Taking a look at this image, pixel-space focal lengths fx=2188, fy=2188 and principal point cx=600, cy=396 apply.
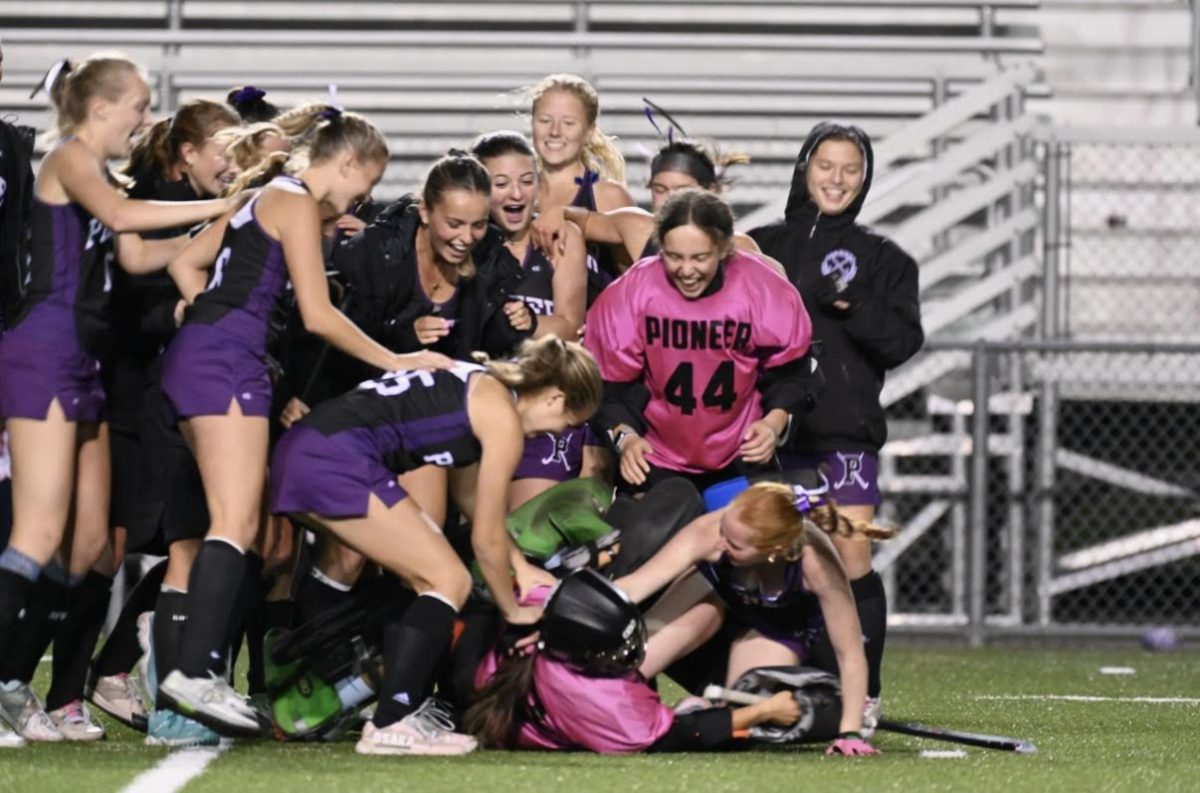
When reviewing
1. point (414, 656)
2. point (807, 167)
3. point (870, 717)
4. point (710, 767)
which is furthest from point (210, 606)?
point (807, 167)

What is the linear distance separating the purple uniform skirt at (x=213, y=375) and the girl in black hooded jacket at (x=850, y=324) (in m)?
1.73

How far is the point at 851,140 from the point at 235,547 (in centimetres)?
224

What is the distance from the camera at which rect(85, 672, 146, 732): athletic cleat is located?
6107 mm

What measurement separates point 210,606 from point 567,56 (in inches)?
269

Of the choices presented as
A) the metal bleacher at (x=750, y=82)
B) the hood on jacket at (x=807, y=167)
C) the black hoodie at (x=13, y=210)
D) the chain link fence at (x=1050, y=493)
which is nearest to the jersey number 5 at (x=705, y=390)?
the hood on jacket at (x=807, y=167)

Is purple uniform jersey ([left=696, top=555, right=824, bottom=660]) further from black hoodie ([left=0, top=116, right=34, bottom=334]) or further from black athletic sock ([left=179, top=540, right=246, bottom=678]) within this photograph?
black hoodie ([left=0, top=116, right=34, bottom=334])

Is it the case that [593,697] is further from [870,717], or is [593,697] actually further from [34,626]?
[34,626]

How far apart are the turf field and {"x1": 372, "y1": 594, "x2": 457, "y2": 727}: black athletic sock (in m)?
0.17

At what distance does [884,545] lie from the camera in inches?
401

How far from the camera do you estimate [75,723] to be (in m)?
5.90

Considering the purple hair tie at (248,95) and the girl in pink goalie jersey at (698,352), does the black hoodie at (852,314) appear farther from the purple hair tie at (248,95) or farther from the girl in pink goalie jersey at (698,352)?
the purple hair tie at (248,95)

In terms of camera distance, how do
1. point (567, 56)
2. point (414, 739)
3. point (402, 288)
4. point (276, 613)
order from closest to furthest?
1. point (414, 739)
2. point (402, 288)
3. point (276, 613)
4. point (567, 56)

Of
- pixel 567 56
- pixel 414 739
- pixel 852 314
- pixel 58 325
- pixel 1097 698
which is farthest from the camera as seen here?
pixel 567 56

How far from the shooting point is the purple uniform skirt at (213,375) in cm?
544
